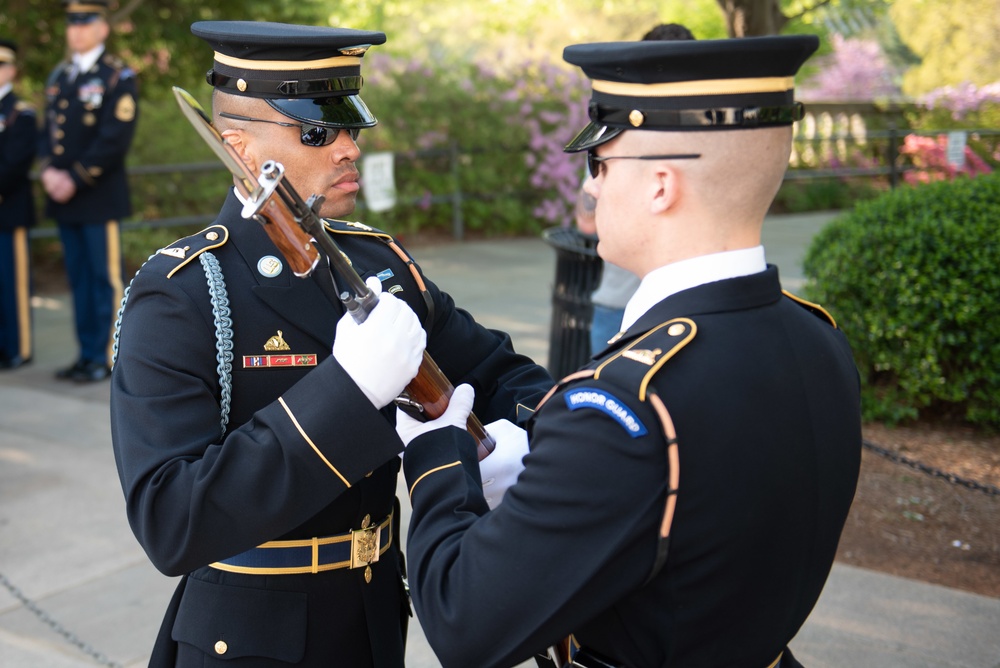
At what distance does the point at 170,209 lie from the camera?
10.5 m

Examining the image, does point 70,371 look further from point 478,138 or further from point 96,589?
point 478,138

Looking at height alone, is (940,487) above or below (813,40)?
below

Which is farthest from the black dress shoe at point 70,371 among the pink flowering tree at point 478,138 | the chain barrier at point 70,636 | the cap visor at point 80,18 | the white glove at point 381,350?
the white glove at point 381,350

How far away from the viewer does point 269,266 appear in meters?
2.03

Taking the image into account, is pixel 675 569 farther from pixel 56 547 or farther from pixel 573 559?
pixel 56 547

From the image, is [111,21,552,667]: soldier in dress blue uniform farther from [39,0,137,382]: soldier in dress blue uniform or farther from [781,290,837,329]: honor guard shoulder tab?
[39,0,137,382]: soldier in dress blue uniform

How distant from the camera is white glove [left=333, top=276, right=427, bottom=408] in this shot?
5.66ft

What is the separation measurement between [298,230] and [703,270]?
652mm

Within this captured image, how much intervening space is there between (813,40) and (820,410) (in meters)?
0.55

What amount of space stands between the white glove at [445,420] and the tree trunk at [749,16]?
15.0 feet

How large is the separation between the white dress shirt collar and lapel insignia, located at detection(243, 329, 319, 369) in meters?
0.72

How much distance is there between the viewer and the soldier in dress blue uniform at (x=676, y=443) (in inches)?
57.3

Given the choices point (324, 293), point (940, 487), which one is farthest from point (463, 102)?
→ point (324, 293)

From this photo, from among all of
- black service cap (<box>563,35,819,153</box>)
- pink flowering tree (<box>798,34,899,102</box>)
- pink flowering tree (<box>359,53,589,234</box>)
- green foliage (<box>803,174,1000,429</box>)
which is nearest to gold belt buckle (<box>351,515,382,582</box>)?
black service cap (<box>563,35,819,153</box>)
